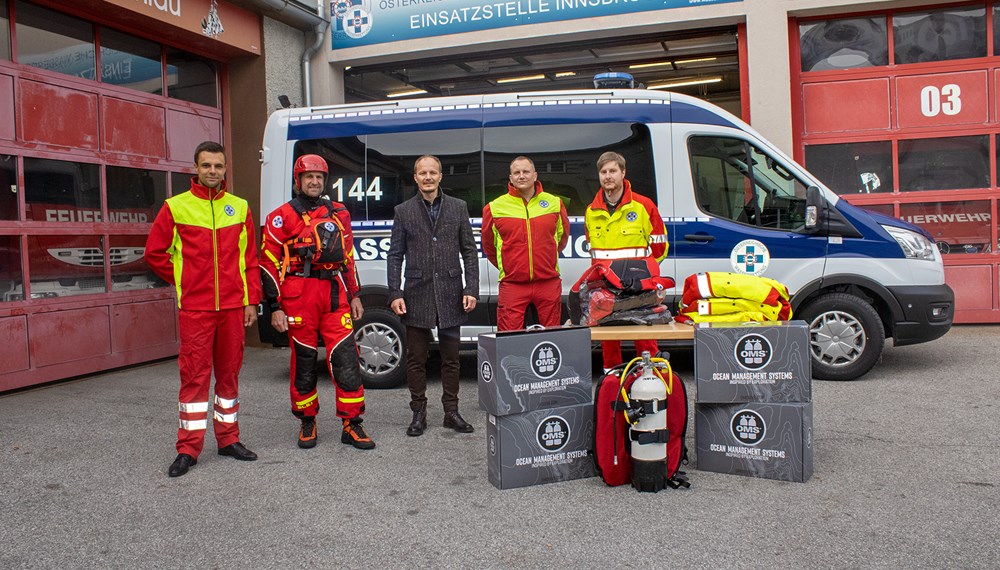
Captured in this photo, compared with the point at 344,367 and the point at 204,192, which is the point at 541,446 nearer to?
the point at 344,367

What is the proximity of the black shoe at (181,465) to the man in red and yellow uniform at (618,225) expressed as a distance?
8.25 ft

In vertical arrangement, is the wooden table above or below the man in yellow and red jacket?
below

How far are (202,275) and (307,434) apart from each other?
1199mm

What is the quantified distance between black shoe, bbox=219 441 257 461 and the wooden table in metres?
2.15

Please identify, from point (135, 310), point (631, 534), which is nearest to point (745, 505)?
point (631, 534)

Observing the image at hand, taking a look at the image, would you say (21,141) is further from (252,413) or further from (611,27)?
(611,27)

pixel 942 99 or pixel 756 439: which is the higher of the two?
pixel 942 99

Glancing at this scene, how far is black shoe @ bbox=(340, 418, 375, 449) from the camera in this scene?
16.0 ft

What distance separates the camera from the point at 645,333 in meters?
4.07

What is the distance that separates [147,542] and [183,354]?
136 cm

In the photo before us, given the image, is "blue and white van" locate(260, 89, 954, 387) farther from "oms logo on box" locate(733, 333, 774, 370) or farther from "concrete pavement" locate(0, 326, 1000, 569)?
"oms logo on box" locate(733, 333, 774, 370)

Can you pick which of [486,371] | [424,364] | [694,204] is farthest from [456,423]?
[694,204]

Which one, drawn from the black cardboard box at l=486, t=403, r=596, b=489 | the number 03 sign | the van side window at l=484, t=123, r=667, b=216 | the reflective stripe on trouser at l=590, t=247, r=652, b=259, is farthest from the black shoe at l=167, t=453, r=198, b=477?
the number 03 sign

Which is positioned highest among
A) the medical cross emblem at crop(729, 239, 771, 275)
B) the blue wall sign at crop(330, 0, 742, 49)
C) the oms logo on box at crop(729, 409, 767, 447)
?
the blue wall sign at crop(330, 0, 742, 49)
